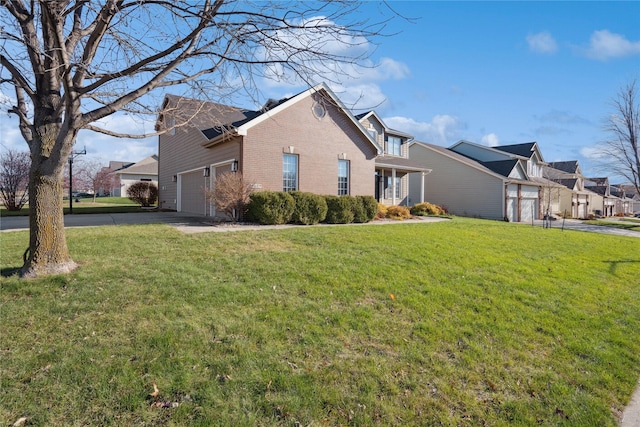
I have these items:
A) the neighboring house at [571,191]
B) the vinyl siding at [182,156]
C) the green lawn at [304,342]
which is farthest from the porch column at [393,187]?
the neighboring house at [571,191]

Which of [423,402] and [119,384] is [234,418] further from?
[423,402]

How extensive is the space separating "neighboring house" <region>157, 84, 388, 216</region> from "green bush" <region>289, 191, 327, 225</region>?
76.6 inches

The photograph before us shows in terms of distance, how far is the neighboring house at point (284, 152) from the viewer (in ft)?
48.3

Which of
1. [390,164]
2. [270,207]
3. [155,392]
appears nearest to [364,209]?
[270,207]

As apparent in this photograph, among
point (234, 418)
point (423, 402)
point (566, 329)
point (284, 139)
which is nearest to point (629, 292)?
point (566, 329)

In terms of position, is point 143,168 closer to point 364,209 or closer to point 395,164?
point 395,164

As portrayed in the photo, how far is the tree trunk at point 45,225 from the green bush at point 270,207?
729cm

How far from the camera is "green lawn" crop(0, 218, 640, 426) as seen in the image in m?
3.09

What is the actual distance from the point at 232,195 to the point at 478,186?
71.6 feet

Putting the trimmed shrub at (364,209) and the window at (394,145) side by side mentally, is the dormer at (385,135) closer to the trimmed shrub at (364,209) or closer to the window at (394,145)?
the window at (394,145)

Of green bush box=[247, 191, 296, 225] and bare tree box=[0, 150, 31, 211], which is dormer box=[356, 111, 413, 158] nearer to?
green bush box=[247, 191, 296, 225]

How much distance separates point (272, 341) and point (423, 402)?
1.70 m

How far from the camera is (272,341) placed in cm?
405

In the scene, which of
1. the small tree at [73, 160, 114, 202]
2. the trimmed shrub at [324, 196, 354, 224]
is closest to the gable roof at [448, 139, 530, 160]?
the trimmed shrub at [324, 196, 354, 224]
